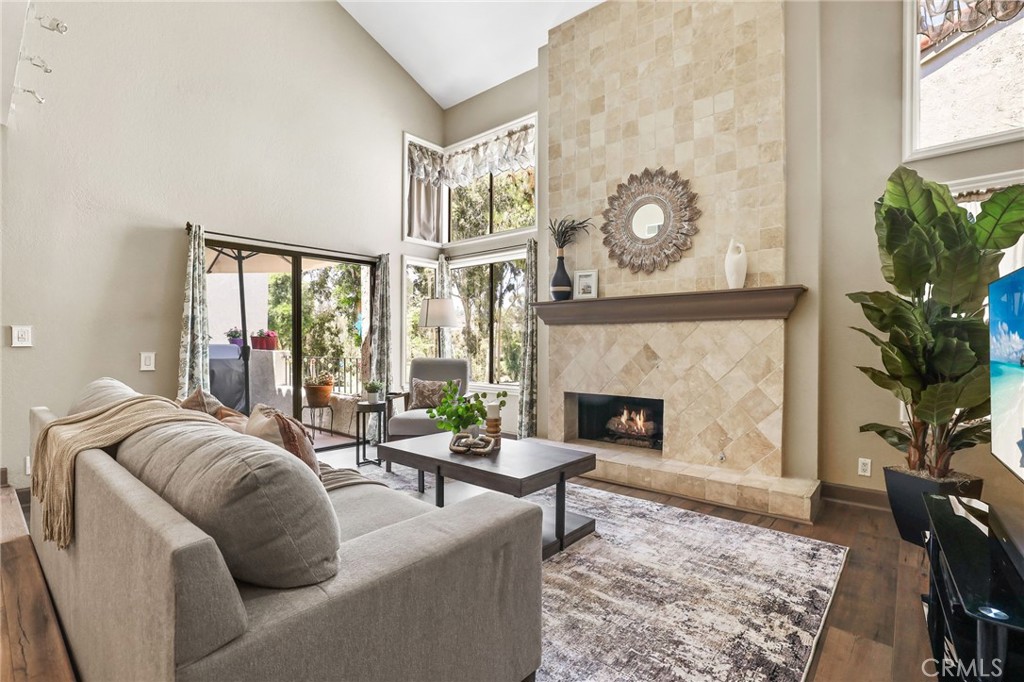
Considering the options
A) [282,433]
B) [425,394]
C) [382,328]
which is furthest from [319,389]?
[282,433]

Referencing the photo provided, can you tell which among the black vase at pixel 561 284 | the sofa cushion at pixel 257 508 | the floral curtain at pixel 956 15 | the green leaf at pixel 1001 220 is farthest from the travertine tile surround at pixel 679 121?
the sofa cushion at pixel 257 508

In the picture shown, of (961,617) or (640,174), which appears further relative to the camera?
(640,174)

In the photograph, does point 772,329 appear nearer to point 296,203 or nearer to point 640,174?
point 640,174

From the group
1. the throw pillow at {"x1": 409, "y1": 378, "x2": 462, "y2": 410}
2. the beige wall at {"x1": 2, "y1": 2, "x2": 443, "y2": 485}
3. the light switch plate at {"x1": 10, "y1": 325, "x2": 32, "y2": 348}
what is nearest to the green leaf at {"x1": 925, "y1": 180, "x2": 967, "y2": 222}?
the throw pillow at {"x1": 409, "y1": 378, "x2": 462, "y2": 410}

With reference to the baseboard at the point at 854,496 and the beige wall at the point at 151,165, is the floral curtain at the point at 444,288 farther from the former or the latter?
the baseboard at the point at 854,496

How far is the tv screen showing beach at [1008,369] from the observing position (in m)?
1.44

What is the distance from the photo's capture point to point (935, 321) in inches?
102

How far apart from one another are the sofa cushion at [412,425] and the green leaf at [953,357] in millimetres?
3361

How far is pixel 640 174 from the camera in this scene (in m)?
4.25

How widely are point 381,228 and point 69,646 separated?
4.45 metres

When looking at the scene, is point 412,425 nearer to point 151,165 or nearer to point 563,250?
point 563,250

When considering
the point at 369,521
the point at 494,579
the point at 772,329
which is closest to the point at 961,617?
the point at 494,579

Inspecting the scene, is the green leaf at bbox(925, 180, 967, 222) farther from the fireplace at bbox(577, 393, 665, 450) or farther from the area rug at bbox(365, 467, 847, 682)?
the fireplace at bbox(577, 393, 665, 450)

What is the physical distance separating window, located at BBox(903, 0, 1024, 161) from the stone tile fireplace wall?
1524 mm
